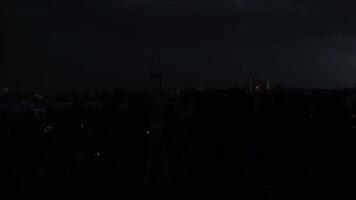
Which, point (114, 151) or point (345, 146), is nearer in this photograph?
point (345, 146)

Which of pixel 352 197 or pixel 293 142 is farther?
pixel 293 142

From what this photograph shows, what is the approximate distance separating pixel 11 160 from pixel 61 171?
2306 mm

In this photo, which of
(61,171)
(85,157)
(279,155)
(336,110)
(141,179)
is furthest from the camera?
(336,110)

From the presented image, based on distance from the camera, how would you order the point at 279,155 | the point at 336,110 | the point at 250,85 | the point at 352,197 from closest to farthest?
the point at 352,197 → the point at 279,155 → the point at 336,110 → the point at 250,85

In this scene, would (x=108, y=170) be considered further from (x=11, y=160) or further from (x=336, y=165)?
(x=336, y=165)

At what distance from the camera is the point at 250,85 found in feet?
190

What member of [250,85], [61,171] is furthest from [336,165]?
[250,85]

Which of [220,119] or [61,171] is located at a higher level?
[220,119]

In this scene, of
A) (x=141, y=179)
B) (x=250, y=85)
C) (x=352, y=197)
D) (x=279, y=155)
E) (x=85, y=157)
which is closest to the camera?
(x=352, y=197)

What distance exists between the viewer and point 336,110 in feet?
103

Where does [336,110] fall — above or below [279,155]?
above

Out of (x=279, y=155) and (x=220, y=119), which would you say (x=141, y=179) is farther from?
(x=220, y=119)

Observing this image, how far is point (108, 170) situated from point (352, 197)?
11.0m

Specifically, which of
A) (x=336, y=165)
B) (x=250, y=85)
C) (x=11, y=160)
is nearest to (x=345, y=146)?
(x=336, y=165)
